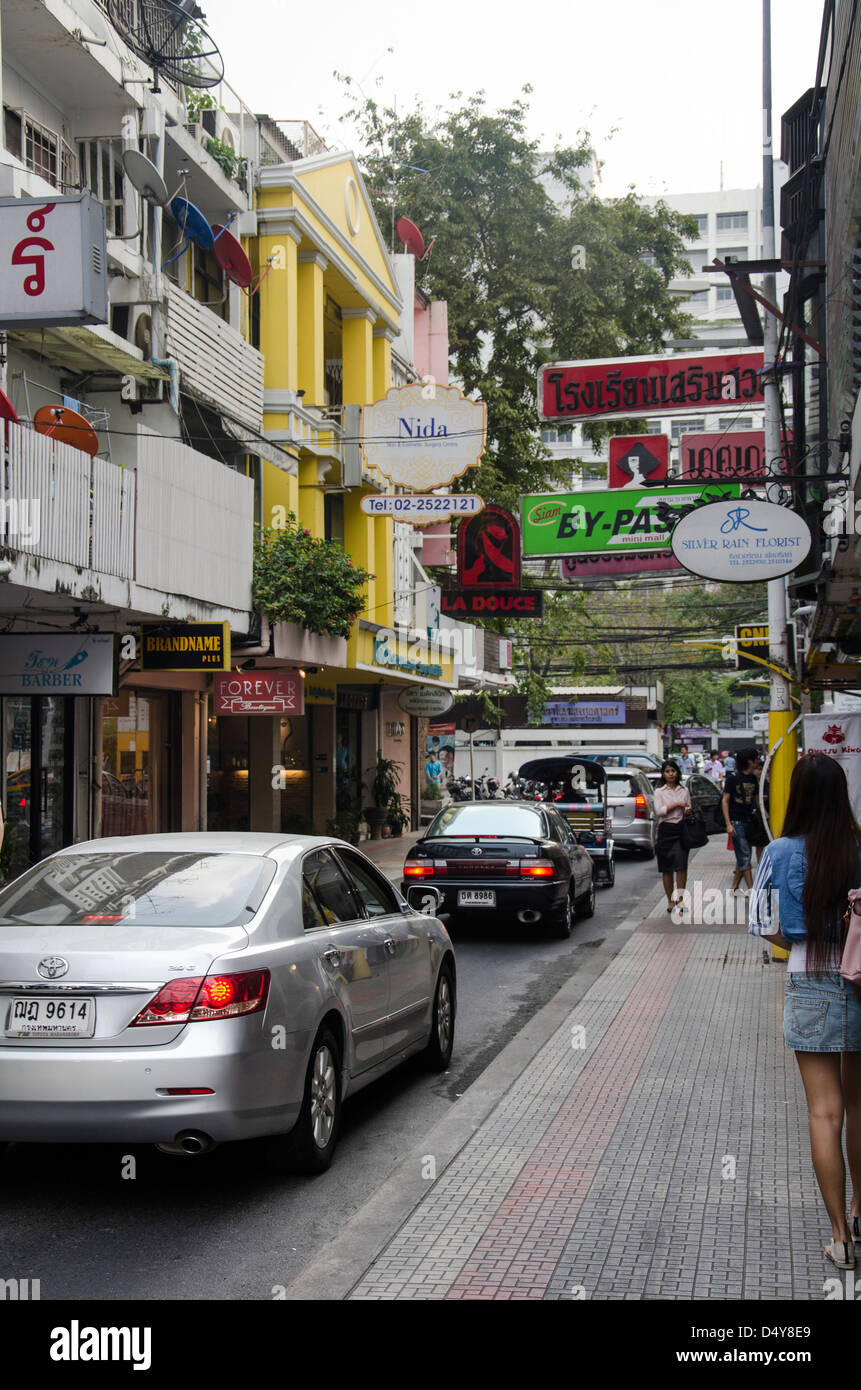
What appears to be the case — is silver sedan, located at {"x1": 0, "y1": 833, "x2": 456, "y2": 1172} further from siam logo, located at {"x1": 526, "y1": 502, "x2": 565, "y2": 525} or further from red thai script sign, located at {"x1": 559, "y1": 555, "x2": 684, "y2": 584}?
red thai script sign, located at {"x1": 559, "y1": 555, "x2": 684, "y2": 584}

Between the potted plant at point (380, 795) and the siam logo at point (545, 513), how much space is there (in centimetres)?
1325

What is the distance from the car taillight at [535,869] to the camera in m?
13.9

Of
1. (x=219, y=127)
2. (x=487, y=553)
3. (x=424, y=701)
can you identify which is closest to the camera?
(x=219, y=127)

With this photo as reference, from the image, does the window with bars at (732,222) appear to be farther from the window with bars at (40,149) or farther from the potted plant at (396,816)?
the window with bars at (40,149)

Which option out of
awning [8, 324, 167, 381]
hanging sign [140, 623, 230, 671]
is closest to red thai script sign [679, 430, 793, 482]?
hanging sign [140, 623, 230, 671]

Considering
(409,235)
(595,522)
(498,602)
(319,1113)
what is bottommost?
(319,1113)

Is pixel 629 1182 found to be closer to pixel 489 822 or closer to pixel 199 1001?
pixel 199 1001

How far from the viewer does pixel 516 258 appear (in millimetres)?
32250

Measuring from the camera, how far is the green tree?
104ft

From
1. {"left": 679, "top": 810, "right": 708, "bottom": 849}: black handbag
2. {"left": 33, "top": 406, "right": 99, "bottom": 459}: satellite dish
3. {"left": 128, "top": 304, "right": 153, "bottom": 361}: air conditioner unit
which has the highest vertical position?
{"left": 128, "top": 304, "right": 153, "bottom": 361}: air conditioner unit

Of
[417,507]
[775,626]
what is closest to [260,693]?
[417,507]

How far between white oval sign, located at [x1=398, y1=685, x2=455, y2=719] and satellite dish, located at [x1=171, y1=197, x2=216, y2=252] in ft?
42.5

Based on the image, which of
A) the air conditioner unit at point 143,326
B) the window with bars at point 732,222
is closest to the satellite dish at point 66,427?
the air conditioner unit at point 143,326

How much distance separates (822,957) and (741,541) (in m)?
5.89
